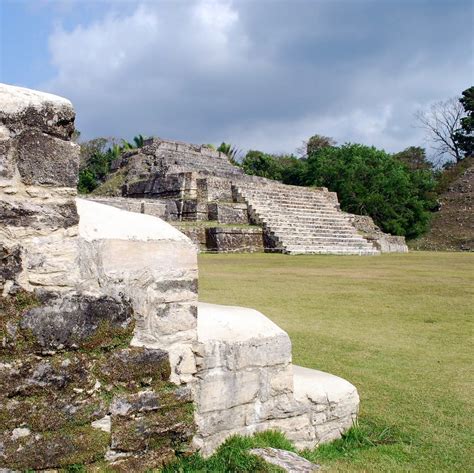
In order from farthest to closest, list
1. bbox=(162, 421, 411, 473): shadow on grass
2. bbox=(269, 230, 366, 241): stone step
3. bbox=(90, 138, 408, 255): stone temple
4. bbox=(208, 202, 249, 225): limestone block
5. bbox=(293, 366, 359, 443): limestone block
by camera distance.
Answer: bbox=(208, 202, 249, 225): limestone block → bbox=(269, 230, 366, 241): stone step → bbox=(90, 138, 408, 255): stone temple → bbox=(293, 366, 359, 443): limestone block → bbox=(162, 421, 411, 473): shadow on grass

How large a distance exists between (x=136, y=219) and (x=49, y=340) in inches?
29.3

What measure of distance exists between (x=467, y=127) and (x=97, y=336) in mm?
45319

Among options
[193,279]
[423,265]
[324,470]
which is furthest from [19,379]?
[423,265]

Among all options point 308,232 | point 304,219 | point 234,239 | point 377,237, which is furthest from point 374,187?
point 234,239

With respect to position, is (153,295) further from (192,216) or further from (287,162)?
(287,162)

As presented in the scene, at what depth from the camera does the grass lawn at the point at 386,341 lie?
312 cm

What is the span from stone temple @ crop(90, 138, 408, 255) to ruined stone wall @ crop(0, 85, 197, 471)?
11.7m

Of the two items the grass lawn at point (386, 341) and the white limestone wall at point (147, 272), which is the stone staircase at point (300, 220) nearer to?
the grass lawn at point (386, 341)

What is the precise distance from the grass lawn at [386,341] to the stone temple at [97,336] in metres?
0.72

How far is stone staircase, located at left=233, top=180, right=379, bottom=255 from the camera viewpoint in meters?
15.7

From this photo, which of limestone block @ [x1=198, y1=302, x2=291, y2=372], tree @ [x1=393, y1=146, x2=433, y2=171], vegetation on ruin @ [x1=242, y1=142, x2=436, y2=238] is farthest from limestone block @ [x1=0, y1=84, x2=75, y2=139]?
tree @ [x1=393, y1=146, x2=433, y2=171]

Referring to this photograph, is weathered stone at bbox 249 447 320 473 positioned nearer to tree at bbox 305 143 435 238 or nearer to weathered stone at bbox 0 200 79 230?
weathered stone at bbox 0 200 79 230

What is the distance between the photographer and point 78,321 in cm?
240

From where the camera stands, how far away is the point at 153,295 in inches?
104
